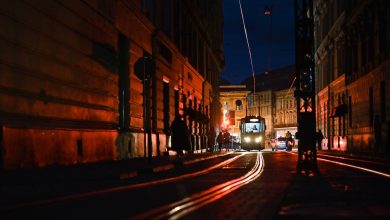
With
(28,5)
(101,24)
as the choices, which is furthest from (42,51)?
(101,24)

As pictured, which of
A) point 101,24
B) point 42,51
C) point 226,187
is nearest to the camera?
point 226,187

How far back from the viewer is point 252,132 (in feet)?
224

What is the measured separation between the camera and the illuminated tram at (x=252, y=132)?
68125 mm

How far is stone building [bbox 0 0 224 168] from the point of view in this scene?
14891mm

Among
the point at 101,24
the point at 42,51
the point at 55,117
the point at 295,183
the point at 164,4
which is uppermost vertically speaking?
the point at 164,4

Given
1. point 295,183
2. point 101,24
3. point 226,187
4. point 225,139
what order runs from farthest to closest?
point 225,139, point 101,24, point 295,183, point 226,187

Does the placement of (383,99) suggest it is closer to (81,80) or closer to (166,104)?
(166,104)

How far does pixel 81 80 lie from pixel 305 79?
21.5 ft

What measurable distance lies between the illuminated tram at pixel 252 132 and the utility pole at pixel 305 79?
48.7 meters

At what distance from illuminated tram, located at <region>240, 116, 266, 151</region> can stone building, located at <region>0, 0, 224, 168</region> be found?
31.0 meters

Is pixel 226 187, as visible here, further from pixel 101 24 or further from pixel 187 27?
pixel 187 27

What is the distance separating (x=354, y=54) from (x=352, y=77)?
1820 mm

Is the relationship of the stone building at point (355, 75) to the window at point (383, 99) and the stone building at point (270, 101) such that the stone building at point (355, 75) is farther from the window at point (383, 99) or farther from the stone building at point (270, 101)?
the stone building at point (270, 101)

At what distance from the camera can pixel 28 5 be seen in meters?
15.7
